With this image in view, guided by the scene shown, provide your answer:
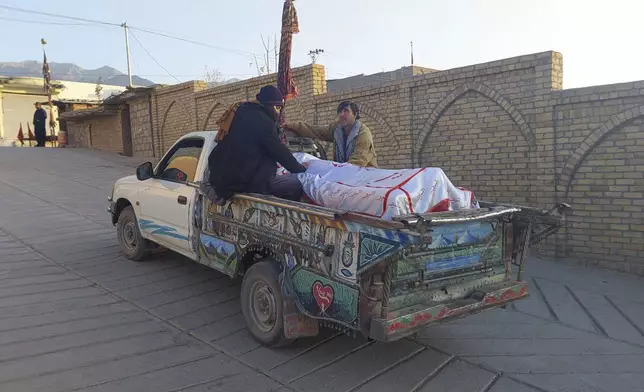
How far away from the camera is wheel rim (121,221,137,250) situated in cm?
634

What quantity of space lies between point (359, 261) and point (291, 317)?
0.86 m

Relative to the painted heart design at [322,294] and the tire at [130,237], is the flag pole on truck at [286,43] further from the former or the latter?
the painted heart design at [322,294]

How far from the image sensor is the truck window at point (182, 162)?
17.2 feet

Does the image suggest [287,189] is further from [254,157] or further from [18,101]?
[18,101]

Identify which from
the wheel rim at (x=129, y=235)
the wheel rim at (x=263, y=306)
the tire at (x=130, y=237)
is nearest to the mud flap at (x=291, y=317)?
the wheel rim at (x=263, y=306)

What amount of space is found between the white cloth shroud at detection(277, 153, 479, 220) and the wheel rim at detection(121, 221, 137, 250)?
3.08m

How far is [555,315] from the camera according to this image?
502 cm

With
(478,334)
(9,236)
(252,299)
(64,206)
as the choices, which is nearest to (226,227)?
(252,299)

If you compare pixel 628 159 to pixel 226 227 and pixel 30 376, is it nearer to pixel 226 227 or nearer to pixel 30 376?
pixel 226 227

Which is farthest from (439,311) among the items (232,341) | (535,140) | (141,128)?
(141,128)

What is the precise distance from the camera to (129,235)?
6434 millimetres

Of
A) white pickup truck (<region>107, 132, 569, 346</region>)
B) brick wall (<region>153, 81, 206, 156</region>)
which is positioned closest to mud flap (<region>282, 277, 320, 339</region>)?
white pickup truck (<region>107, 132, 569, 346</region>)

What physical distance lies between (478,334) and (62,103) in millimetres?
27454

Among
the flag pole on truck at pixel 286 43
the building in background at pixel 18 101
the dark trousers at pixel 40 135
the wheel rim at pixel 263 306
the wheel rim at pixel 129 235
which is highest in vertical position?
the building in background at pixel 18 101
